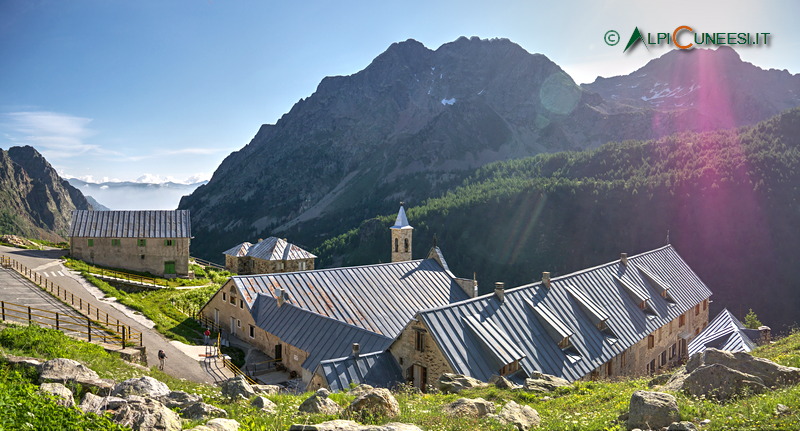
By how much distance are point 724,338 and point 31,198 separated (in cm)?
20595

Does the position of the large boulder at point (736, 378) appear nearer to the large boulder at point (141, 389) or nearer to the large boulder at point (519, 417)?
the large boulder at point (519, 417)

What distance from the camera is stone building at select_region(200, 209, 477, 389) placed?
26.6 metres

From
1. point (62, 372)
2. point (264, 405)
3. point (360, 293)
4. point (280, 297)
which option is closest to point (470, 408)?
point (264, 405)

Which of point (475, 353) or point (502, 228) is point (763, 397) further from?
point (502, 228)

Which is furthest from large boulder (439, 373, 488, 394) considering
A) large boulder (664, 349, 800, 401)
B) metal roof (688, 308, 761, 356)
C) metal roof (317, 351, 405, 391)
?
metal roof (688, 308, 761, 356)

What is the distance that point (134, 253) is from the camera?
52125 mm

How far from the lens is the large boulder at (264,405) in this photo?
40.7ft

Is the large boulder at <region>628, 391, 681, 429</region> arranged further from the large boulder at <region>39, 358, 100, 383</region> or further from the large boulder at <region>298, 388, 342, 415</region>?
the large boulder at <region>39, 358, 100, 383</region>

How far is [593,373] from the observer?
85.7ft

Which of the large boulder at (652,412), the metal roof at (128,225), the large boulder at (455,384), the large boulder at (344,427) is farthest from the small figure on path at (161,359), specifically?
the metal roof at (128,225)

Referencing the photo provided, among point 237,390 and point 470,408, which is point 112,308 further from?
point 470,408

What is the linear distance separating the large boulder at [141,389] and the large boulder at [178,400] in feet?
0.76

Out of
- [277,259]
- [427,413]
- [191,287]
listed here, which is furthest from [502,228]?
[427,413]

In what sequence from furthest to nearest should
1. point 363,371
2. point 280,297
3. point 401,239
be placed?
point 401,239
point 280,297
point 363,371
